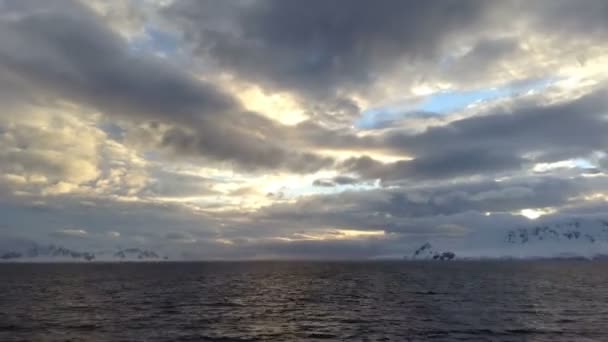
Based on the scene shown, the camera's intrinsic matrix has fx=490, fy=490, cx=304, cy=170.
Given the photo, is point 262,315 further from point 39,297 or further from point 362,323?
point 39,297

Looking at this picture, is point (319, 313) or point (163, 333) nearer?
point (163, 333)

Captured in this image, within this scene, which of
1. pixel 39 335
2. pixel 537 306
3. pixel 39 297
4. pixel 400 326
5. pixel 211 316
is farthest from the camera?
pixel 39 297

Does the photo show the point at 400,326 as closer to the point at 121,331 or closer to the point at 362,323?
the point at 362,323

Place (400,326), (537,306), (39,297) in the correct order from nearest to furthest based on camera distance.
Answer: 1. (400,326)
2. (537,306)
3. (39,297)

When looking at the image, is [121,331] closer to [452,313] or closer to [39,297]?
[452,313]

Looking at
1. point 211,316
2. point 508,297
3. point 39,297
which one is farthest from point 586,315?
point 39,297

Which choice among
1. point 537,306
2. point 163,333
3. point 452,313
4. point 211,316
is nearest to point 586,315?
point 537,306

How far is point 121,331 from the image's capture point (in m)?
58.8

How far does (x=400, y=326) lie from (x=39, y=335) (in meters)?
43.6

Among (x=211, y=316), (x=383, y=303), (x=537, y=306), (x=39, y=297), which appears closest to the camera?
(x=211, y=316)

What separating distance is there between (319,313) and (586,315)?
40.2 metres

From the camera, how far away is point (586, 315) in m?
73.6

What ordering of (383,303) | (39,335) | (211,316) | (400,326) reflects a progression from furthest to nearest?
(383,303) → (211,316) → (400,326) → (39,335)

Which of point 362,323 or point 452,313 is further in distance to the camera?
point 452,313
